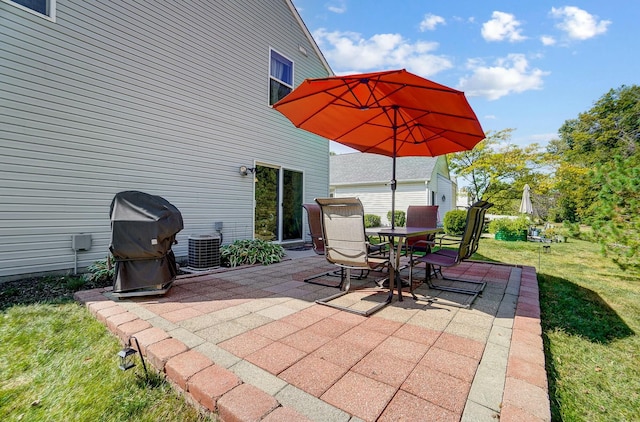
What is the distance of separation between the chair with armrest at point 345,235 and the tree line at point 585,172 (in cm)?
516

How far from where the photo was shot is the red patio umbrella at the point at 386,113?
307cm

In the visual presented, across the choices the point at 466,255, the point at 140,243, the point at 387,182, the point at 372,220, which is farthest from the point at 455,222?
the point at 140,243

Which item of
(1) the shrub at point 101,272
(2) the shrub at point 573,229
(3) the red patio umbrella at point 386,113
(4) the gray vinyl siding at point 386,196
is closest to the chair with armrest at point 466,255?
(3) the red patio umbrella at point 386,113

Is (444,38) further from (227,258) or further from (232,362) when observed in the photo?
(232,362)

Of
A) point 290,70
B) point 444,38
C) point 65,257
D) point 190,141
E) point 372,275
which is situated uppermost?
point 444,38

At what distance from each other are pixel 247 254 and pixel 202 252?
886 mm

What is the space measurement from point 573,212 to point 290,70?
24.4 m

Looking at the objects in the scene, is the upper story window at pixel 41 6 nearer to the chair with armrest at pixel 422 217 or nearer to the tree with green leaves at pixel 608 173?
the chair with armrest at pixel 422 217

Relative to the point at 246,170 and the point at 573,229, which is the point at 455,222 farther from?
the point at 246,170

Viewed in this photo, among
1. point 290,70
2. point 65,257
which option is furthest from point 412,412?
point 290,70

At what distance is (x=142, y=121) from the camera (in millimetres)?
5129

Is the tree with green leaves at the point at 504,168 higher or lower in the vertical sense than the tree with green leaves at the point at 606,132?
lower

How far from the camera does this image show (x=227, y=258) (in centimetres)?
554

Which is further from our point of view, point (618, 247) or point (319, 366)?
point (618, 247)
